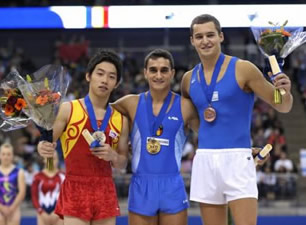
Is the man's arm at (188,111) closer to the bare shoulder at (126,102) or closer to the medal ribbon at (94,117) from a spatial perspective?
the bare shoulder at (126,102)

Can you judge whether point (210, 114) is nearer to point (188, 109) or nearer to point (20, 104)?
point (188, 109)

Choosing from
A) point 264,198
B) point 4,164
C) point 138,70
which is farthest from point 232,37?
point 4,164

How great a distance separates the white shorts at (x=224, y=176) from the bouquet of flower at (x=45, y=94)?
111 cm

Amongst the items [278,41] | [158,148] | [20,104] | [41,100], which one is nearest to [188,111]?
[158,148]

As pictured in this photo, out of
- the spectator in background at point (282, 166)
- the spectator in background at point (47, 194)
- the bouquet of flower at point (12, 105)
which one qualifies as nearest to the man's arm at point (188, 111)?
the bouquet of flower at point (12, 105)

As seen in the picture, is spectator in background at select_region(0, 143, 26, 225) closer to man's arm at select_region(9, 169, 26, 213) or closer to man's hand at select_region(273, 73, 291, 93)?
man's arm at select_region(9, 169, 26, 213)

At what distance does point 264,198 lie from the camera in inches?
488

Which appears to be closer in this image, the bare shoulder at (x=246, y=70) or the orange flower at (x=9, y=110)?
the bare shoulder at (x=246, y=70)

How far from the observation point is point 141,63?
17984 millimetres

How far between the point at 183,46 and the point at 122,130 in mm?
13218

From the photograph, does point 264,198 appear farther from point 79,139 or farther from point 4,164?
point 79,139

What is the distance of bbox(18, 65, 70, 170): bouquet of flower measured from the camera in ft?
15.8

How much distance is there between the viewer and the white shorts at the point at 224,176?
473 centimetres

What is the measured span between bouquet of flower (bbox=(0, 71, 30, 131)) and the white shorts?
1.35 metres
